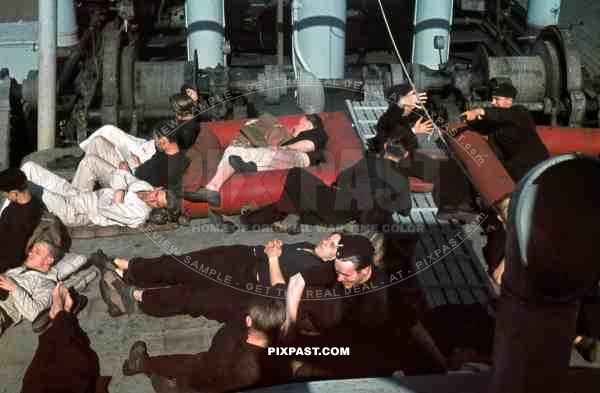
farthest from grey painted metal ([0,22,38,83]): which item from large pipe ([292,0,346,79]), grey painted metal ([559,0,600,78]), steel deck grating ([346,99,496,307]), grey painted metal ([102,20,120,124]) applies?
grey painted metal ([559,0,600,78])

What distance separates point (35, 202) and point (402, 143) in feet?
9.85

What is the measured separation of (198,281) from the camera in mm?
5629

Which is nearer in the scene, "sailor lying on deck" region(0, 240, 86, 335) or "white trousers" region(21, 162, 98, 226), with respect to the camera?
"sailor lying on deck" region(0, 240, 86, 335)

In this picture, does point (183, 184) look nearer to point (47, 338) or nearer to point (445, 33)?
point (47, 338)

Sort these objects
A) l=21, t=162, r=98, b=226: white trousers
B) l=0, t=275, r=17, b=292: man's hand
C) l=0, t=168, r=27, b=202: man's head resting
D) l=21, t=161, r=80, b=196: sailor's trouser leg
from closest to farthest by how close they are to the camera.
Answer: l=0, t=275, r=17, b=292: man's hand → l=0, t=168, r=27, b=202: man's head resting → l=21, t=162, r=98, b=226: white trousers → l=21, t=161, r=80, b=196: sailor's trouser leg

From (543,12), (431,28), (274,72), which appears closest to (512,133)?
(274,72)

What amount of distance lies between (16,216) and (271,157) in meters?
2.22

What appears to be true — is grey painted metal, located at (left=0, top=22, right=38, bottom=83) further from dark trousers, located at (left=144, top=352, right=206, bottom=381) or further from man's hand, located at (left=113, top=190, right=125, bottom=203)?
dark trousers, located at (left=144, top=352, right=206, bottom=381)

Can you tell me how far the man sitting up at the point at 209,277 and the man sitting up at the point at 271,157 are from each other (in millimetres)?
967

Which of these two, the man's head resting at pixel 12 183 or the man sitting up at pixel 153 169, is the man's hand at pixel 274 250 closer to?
the man sitting up at pixel 153 169

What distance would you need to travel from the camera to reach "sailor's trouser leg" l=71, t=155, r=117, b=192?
696 cm

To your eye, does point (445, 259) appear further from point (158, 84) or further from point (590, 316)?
point (158, 84)

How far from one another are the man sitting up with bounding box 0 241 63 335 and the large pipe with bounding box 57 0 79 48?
7605 mm

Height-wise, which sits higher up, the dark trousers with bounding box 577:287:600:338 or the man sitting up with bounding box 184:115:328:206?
the man sitting up with bounding box 184:115:328:206
